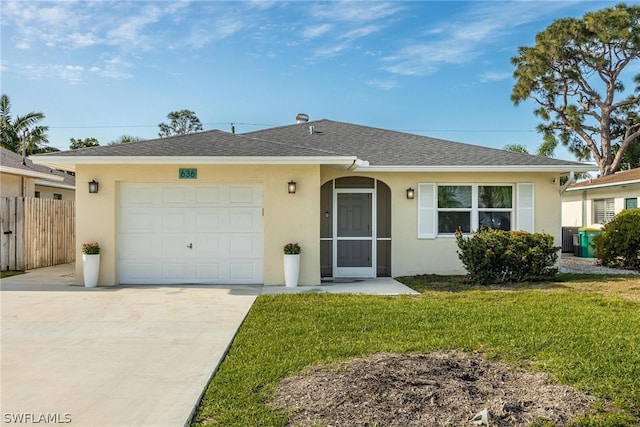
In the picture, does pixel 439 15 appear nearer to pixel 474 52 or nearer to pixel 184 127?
pixel 474 52

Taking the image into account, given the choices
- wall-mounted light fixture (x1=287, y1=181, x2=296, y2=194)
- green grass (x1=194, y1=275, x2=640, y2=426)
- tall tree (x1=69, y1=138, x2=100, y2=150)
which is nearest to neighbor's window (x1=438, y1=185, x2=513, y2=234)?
green grass (x1=194, y1=275, x2=640, y2=426)

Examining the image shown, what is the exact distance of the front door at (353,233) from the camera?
40.3 ft

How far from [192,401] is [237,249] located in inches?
261

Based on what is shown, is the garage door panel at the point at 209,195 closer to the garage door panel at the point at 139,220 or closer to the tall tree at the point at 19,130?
the garage door panel at the point at 139,220

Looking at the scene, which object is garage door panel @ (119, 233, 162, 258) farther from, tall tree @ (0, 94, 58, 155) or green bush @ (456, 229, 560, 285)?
tall tree @ (0, 94, 58, 155)

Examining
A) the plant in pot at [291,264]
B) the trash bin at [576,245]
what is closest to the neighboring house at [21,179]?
the plant in pot at [291,264]

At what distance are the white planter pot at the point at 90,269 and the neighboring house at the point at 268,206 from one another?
249 mm

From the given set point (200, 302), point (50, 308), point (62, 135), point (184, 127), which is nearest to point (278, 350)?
point (200, 302)

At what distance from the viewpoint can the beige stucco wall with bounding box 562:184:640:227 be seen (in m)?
17.5

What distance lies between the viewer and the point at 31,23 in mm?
10844

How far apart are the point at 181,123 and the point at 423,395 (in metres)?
55.8

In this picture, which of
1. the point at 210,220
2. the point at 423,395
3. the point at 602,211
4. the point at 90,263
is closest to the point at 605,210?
the point at 602,211

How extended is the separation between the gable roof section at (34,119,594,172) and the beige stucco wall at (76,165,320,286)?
401 millimetres

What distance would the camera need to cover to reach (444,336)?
5.91 m
